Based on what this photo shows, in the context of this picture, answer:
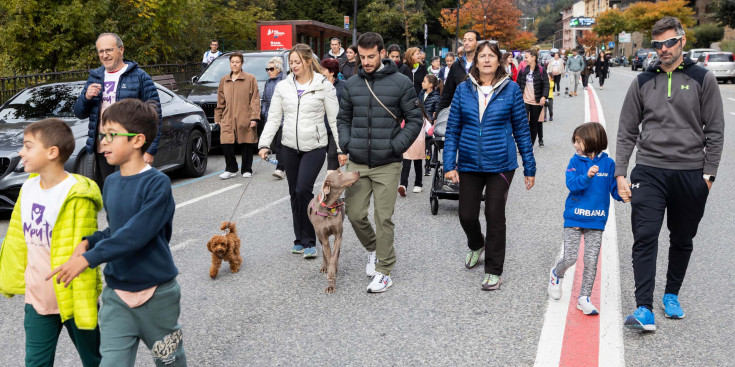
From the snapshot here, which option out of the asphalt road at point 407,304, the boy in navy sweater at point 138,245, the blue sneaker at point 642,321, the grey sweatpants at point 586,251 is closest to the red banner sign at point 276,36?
the asphalt road at point 407,304

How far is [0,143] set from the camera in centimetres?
826

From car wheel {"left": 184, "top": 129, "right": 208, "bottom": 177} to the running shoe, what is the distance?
6557 mm

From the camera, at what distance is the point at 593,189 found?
4812 millimetres

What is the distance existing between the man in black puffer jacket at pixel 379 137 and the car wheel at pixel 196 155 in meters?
5.82

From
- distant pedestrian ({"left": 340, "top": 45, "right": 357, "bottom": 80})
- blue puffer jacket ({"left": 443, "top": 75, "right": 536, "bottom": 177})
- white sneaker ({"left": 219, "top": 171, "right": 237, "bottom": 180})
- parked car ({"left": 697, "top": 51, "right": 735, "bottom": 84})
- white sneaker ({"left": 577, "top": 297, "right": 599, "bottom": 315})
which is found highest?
parked car ({"left": 697, "top": 51, "right": 735, "bottom": 84})

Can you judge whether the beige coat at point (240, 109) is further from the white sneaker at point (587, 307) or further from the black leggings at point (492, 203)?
the white sneaker at point (587, 307)

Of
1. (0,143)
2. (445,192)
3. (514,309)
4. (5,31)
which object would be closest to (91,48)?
(5,31)

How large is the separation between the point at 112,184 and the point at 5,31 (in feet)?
48.1

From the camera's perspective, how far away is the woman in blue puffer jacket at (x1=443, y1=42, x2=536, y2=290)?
532cm

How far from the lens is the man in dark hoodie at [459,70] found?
8.49m

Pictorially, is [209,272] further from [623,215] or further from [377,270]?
[623,215]

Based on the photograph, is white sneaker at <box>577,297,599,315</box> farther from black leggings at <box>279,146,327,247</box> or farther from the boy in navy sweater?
the boy in navy sweater

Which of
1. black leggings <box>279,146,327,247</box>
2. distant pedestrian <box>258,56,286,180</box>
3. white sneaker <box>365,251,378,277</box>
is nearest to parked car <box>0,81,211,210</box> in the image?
distant pedestrian <box>258,56,286,180</box>

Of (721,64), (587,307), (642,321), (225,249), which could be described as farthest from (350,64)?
(721,64)
